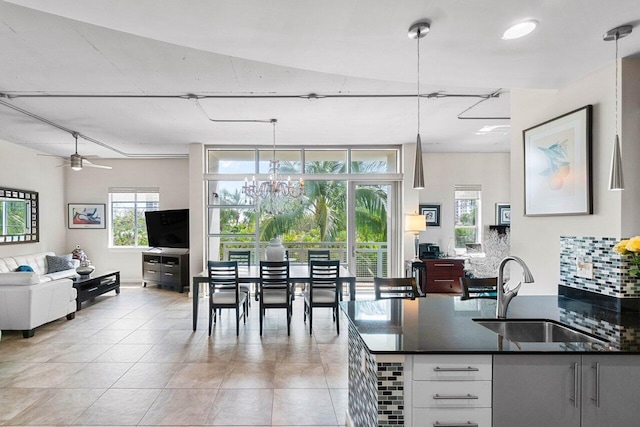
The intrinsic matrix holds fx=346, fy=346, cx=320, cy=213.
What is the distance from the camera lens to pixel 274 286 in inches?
169

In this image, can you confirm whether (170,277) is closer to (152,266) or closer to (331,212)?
(152,266)

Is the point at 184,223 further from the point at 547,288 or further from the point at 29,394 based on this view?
the point at 547,288

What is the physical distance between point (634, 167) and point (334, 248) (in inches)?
196

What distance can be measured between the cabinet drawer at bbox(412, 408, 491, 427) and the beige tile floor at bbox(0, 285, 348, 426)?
3.47 ft

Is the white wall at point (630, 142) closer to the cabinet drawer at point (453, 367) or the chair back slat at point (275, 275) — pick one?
the cabinet drawer at point (453, 367)

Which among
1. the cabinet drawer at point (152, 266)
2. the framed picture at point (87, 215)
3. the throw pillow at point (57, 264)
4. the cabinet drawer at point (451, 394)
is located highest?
the framed picture at point (87, 215)

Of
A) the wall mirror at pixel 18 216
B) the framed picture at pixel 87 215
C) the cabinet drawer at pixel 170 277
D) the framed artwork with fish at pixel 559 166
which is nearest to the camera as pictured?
the framed artwork with fish at pixel 559 166

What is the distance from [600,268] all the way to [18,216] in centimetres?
878

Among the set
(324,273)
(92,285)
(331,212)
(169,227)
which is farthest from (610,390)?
(169,227)

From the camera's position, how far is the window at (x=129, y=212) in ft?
26.0

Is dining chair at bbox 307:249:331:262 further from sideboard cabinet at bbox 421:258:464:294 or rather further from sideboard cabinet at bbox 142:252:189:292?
sideboard cabinet at bbox 142:252:189:292

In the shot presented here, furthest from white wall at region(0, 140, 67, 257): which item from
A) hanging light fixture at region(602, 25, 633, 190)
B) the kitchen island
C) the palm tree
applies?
hanging light fixture at region(602, 25, 633, 190)

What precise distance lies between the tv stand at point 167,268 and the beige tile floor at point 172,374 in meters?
1.98

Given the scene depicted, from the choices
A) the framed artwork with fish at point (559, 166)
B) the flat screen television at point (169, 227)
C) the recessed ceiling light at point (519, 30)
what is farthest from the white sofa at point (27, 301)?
the framed artwork with fish at point (559, 166)
